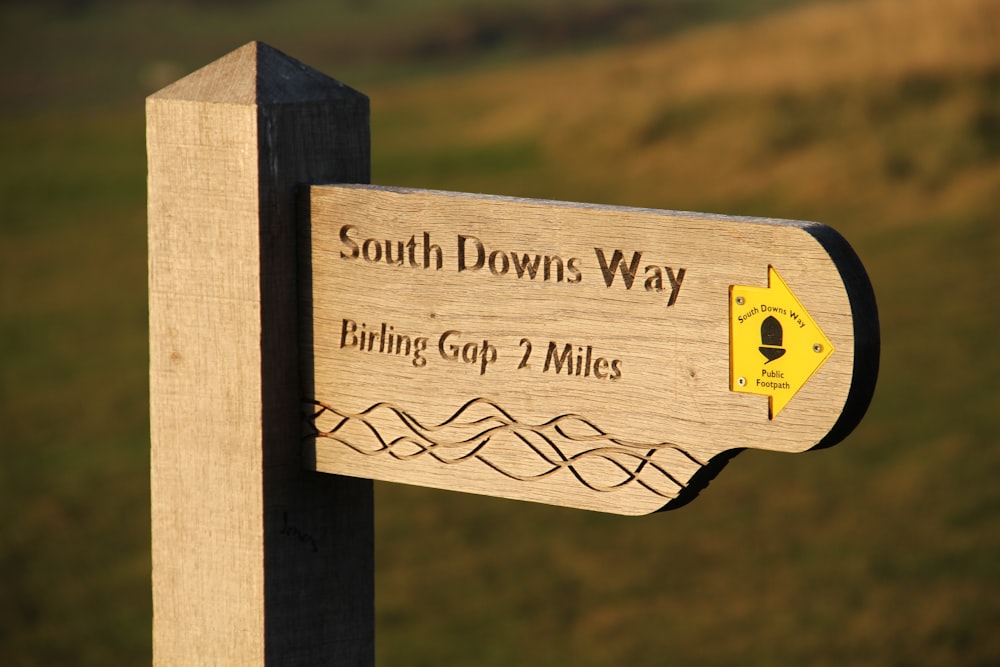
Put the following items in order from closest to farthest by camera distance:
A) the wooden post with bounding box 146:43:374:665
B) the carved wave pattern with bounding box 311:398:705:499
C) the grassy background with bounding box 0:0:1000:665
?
the carved wave pattern with bounding box 311:398:705:499 < the wooden post with bounding box 146:43:374:665 < the grassy background with bounding box 0:0:1000:665

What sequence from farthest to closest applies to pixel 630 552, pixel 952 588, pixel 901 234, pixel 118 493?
pixel 901 234, pixel 118 493, pixel 630 552, pixel 952 588

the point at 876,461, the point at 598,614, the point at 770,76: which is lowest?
the point at 598,614

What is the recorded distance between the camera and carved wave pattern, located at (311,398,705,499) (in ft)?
5.62

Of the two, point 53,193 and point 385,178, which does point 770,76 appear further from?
point 53,193

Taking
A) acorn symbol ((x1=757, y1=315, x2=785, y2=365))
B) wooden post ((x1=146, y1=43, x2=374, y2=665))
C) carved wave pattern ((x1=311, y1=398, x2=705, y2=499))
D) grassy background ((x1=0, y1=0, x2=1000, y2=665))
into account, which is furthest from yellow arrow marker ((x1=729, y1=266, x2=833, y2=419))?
grassy background ((x1=0, y1=0, x2=1000, y2=665))

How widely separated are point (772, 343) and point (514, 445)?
13.0 inches

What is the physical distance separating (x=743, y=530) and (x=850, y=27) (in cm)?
479

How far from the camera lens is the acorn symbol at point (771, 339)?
161 cm

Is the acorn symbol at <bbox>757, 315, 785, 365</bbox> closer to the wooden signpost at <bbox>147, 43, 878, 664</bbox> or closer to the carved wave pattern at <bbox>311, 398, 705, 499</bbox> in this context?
the wooden signpost at <bbox>147, 43, 878, 664</bbox>

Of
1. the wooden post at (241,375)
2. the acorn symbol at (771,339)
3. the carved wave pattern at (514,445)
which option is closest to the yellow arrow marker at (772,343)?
the acorn symbol at (771,339)

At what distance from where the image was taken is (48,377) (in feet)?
24.4

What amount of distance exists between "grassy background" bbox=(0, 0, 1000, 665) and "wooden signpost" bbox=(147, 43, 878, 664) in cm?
301

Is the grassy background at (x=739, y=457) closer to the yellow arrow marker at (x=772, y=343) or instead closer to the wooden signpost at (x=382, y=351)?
the wooden signpost at (x=382, y=351)

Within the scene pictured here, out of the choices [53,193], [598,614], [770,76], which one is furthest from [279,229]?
[53,193]
